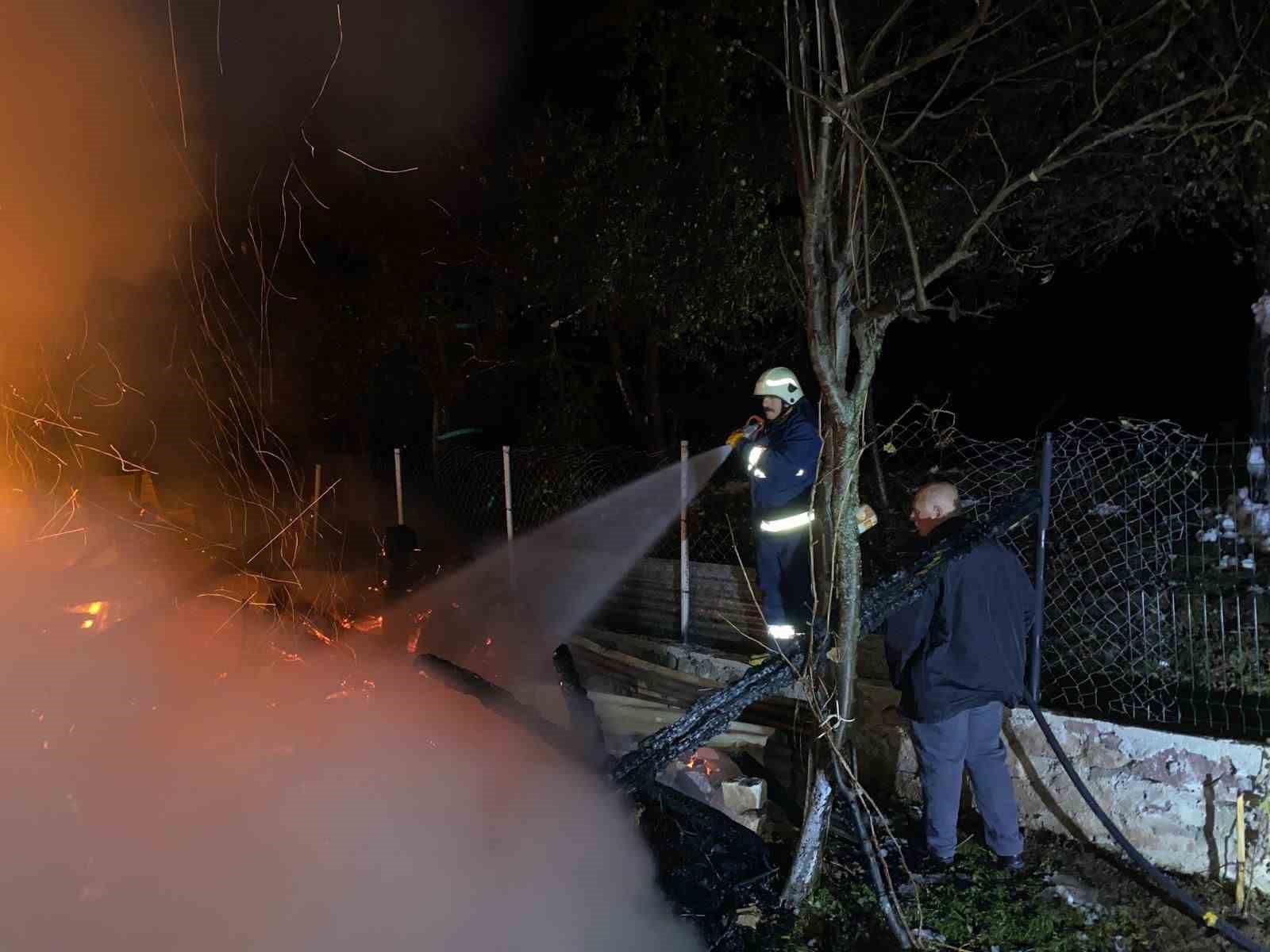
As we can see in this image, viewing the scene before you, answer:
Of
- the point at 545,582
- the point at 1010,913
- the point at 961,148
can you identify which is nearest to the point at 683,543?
the point at 545,582

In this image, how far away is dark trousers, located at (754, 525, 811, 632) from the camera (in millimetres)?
5633

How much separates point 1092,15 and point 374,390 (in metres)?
10.8

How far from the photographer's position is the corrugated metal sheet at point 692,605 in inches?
258

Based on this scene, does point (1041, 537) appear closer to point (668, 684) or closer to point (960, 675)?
point (960, 675)

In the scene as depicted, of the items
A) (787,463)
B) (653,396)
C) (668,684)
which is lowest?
(668,684)

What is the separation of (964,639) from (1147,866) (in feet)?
4.20

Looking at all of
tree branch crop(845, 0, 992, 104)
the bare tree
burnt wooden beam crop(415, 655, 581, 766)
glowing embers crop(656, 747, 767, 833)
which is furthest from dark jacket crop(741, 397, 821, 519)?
tree branch crop(845, 0, 992, 104)

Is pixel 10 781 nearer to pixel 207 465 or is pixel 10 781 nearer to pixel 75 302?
pixel 75 302

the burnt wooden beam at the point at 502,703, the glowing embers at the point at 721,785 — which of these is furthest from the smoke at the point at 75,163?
the glowing embers at the point at 721,785

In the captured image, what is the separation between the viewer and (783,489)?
5633 millimetres

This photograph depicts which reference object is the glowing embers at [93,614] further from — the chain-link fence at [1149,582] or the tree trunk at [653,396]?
the tree trunk at [653,396]

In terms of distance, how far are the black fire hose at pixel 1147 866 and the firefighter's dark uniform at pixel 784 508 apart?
156cm

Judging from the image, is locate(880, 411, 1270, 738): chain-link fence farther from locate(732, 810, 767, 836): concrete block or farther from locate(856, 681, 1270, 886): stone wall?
locate(732, 810, 767, 836): concrete block

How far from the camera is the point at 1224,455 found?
721 centimetres
